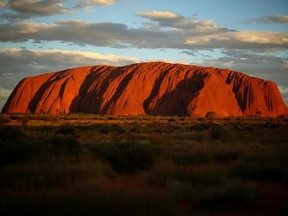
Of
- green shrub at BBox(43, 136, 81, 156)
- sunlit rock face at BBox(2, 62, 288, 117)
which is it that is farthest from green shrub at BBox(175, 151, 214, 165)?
sunlit rock face at BBox(2, 62, 288, 117)

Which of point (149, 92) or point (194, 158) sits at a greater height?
point (149, 92)

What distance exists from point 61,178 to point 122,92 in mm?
58270

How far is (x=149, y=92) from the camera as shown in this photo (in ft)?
220

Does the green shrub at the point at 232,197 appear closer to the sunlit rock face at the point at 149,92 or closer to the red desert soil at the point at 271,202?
the red desert soil at the point at 271,202

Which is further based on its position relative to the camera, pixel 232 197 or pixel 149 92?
pixel 149 92

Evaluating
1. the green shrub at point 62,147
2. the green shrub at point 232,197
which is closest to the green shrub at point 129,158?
the green shrub at point 62,147

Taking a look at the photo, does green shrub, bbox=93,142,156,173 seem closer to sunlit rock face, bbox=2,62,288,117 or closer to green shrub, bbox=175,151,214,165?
green shrub, bbox=175,151,214,165

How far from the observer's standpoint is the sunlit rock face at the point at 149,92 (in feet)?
206

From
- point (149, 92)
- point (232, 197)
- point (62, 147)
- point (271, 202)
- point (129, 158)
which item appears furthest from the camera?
point (149, 92)

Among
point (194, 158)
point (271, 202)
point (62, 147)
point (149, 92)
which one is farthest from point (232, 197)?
point (149, 92)

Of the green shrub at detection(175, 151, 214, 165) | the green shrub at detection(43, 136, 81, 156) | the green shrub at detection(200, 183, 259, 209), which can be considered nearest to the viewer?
the green shrub at detection(200, 183, 259, 209)

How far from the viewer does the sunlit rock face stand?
206 feet

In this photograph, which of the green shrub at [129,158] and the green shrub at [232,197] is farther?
the green shrub at [129,158]

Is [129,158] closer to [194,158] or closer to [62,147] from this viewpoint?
[194,158]
